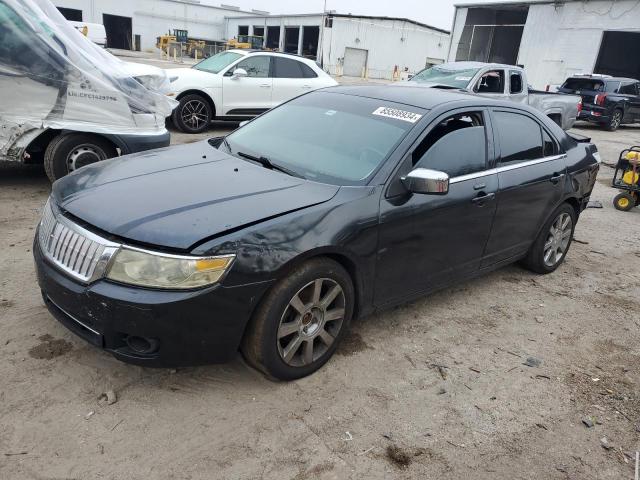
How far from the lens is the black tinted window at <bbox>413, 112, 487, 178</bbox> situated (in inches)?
138

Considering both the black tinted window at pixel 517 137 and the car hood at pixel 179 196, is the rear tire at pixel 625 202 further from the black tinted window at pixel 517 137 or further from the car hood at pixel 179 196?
the car hood at pixel 179 196

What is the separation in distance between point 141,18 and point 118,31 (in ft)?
8.63

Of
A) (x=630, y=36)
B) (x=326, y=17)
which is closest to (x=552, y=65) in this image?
(x=630, y=36)

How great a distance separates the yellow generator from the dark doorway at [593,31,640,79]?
25.0 metres

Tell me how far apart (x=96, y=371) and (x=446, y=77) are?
10053mm

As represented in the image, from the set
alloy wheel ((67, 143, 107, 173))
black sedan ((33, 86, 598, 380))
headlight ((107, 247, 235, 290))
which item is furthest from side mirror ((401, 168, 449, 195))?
alloy wheel ((67, 143, 107, 173))

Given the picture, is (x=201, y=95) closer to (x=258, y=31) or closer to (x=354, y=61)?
(x=354, y=61)

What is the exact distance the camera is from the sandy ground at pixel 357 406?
244 cm

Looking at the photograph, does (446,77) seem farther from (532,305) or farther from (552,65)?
(552,65)

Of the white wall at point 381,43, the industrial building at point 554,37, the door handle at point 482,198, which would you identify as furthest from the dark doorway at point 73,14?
the door handle at point 482,198

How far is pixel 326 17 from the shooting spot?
143 ft

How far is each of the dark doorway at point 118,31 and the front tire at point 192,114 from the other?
47999 millimetres

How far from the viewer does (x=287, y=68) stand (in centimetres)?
1105

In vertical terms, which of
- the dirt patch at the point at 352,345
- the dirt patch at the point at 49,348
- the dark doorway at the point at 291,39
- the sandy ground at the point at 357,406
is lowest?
the sandy ground at the point at 357,406
